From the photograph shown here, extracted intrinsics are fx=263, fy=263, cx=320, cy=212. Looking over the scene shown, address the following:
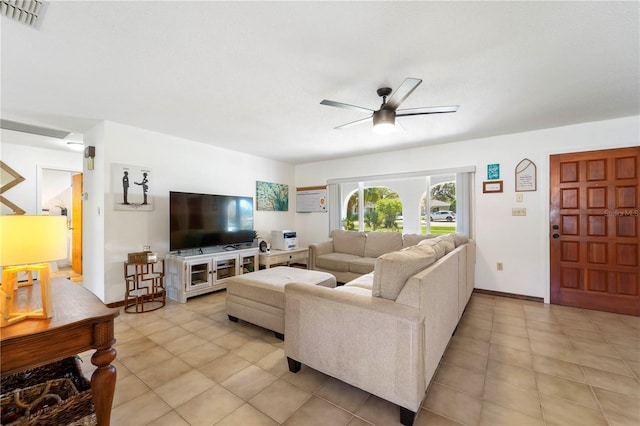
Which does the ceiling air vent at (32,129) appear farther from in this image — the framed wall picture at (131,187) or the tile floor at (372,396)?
the tile floor at (372,396)

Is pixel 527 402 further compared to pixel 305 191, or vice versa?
pixel 305 191

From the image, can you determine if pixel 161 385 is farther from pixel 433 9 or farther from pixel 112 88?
pixel 433 9

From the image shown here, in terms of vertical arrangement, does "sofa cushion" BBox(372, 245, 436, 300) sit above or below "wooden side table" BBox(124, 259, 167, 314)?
above

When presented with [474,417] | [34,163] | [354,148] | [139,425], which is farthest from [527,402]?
[34,163]

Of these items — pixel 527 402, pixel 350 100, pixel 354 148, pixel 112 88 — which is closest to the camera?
pixel 527 402

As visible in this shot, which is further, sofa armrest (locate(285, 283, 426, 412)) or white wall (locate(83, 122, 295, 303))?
white wall (locate(83, 122, 295, 303))

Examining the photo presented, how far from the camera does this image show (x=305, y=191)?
5.77m

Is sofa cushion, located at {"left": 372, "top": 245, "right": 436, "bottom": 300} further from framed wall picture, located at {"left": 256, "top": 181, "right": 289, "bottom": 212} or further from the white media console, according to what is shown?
framed wall picture, located at {"left": 256, "top": 181, "right": 289, "bottom": 212}

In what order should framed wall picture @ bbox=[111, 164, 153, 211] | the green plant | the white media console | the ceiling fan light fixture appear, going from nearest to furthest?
the ceiling fan light fixture
framed wall picture @ bbox=[111, 164, 153, 211]
the white media console
the green plant

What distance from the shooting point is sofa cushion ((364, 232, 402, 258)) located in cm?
423

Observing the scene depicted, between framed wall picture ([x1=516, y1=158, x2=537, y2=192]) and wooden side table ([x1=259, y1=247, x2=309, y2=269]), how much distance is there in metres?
3.56

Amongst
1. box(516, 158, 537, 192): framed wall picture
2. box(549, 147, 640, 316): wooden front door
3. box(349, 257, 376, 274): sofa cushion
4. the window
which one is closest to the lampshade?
box(349, 257, 376, 274): sofa cushion

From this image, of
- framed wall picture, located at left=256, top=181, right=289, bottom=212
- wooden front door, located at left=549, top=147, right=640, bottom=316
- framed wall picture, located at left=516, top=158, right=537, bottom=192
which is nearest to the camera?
wooden front door, located at left=549, top=147, right=640, bottom=316

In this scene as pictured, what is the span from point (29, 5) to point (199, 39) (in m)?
0.85
